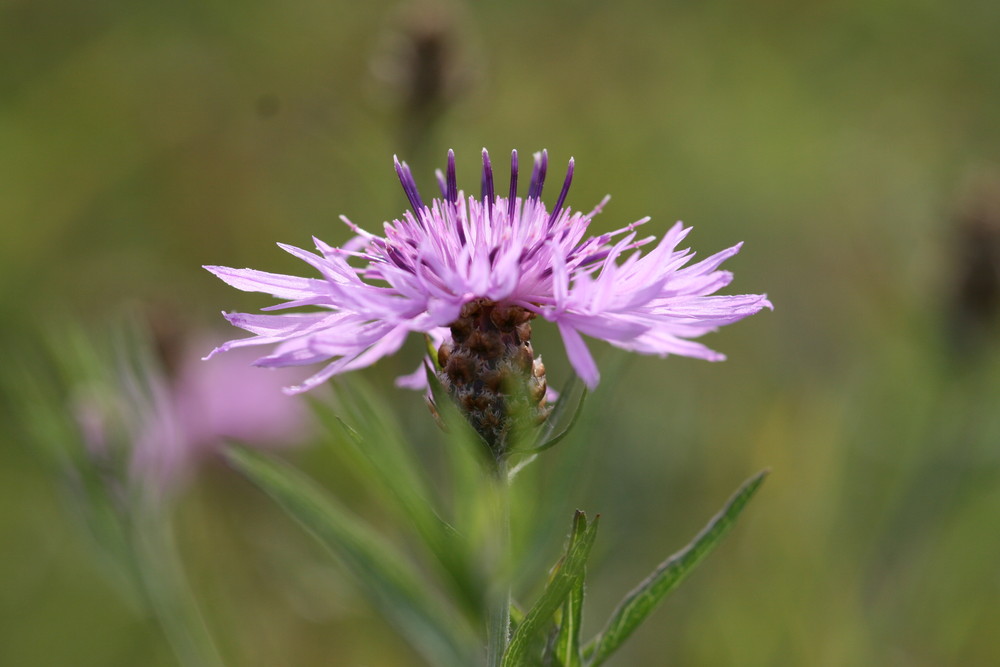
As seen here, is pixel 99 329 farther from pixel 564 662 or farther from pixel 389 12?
pixel 389 12

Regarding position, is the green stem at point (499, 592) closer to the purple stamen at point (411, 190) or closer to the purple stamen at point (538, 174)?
the purple stamen at point (411, 190)

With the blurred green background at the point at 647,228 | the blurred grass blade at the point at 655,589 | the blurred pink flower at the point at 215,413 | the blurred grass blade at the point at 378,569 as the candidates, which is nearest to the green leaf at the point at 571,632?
the blurred grass blade at the point at 655,589

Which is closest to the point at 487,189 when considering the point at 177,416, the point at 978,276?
the point at 177,416

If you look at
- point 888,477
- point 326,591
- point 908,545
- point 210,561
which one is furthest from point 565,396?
point 888,477

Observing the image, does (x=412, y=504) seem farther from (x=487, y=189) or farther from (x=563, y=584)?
(x=487, y=189)

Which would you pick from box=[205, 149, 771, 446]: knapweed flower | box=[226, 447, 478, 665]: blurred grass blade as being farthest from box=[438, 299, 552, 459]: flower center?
box=[226, 447, 478, 665]: blurred grass blade

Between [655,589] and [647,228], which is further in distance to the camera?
[647,228]

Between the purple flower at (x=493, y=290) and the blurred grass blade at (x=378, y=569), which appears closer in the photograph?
the purple flower at (x=493, y=290)
